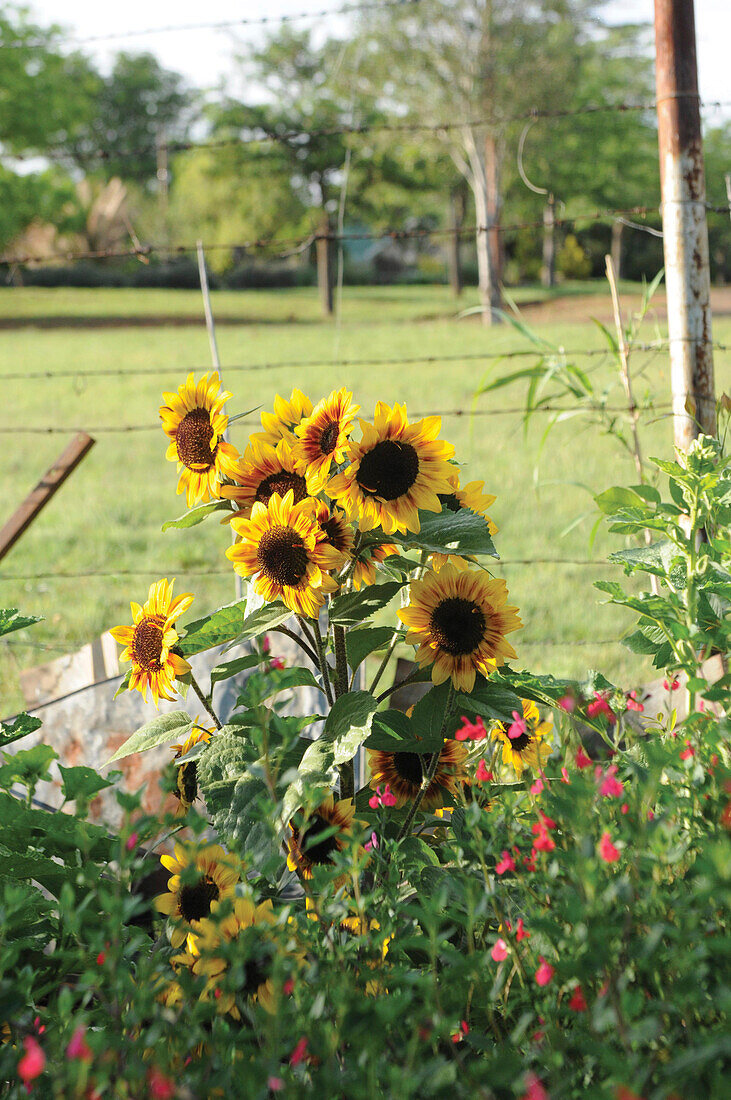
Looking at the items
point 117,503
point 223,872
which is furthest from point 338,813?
point 117,503

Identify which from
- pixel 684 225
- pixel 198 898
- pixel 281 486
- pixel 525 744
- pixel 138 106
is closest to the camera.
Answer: pixel 198 898

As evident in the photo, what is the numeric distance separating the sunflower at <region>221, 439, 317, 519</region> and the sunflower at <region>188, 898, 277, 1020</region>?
23.6 inches

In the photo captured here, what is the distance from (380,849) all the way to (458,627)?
0.35 metres

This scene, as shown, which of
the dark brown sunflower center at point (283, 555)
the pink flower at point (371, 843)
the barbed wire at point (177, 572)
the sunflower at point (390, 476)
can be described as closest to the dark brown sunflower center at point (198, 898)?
the pink flower at point (371, 843)

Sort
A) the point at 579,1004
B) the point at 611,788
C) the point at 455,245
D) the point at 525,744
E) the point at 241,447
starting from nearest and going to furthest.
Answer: the point at 579,1004, the point at 611,788, the point at 525,744, the point at 241,447, the point at 455,245

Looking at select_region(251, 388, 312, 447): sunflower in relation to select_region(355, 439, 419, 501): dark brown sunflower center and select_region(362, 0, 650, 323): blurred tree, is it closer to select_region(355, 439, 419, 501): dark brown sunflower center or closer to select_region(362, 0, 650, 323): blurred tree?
select_region(355, 439, 419, 501): dark brown sunflower center

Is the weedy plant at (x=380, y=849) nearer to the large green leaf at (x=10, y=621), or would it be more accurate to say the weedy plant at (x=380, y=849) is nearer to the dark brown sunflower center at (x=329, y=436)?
the dark brown sunflower center at (x=329, y=436)

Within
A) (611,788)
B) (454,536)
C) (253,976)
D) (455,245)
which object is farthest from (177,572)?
(455,245)

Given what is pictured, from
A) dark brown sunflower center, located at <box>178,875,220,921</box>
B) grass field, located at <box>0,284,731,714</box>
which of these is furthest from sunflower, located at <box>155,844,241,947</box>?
grass field, located at <box>0,284,731,714</box>

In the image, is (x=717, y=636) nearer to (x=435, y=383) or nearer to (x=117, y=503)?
(x=117, y=503)

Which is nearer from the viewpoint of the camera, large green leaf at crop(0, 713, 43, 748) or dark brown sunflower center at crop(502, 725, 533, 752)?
large green leaf at crop(0, 713, 43, 748)

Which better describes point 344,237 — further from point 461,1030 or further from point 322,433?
point 461,1030

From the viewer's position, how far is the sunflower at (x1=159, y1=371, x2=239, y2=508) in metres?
1.41

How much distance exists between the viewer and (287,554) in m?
1.29
